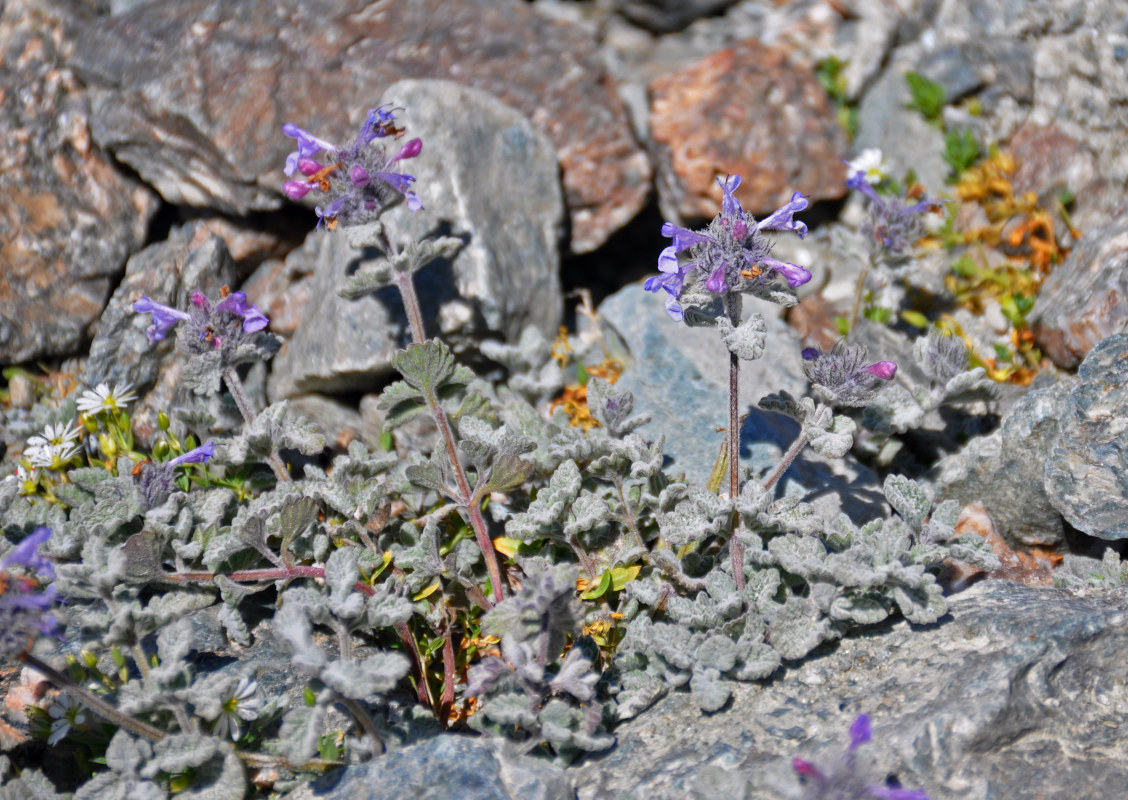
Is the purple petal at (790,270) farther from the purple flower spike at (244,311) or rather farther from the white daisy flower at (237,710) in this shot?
the white daisy flower at (237,710)

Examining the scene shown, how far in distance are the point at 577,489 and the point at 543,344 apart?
1.33 metres

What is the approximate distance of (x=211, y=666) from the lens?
13.0 feet

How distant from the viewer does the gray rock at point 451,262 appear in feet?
16.8

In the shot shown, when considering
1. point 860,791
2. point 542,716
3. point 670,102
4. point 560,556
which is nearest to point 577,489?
point 560,556

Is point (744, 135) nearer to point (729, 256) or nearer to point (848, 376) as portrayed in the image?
point (848, 376)

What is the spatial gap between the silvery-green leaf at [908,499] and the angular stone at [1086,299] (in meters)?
1.74

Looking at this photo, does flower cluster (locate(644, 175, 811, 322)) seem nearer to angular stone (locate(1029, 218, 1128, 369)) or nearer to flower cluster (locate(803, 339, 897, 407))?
flower cluster (locate(803, 339, 897, 407))

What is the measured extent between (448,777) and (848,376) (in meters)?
2.32

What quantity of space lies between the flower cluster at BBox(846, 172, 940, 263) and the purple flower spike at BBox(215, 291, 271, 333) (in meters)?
3.50

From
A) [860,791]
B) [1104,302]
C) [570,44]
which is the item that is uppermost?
[570,44]

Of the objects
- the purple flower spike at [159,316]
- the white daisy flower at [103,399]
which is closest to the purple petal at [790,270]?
the purple flower spike at [159,316]

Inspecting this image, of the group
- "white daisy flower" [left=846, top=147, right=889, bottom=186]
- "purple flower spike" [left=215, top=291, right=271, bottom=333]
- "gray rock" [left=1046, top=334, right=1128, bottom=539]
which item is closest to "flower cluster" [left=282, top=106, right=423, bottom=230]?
"purple flower spike" [left=215, top=291, right=271, bottom=333]

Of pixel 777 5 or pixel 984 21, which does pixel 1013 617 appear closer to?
pixel 984 21

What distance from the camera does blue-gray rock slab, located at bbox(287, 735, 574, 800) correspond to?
3176mm
